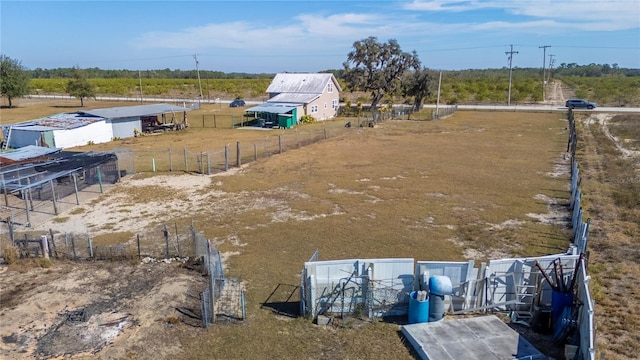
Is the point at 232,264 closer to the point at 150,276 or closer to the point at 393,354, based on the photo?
the point at 150,276

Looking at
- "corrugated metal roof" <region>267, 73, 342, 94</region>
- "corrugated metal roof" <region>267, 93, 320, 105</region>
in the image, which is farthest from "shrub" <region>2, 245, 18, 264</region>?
"corrugated metal roof" <region>267, 73, 342, 94</region>

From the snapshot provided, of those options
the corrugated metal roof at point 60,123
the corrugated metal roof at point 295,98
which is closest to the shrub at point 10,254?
the corrugated metal roof at point 60,123

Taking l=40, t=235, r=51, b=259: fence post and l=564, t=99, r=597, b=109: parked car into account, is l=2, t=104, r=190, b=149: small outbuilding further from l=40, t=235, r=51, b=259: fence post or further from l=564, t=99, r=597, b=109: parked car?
l=564, t=99, r=597, b=109: parked car

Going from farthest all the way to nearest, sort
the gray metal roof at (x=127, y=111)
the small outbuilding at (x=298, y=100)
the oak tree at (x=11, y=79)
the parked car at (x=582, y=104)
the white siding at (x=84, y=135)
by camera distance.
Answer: the oak tree at (x=11, y=79) < the parked car at (x=582, y=104) < the small outbuilding at (x=298, y=100) < the gray metal roof at (x=127, y=111) < the white siding at (x=84, y=135)

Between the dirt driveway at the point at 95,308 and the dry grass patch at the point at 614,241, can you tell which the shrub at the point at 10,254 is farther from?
the dry grass patch at the point at 614,241

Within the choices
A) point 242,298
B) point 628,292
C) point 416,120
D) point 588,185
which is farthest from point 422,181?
point 416,120
